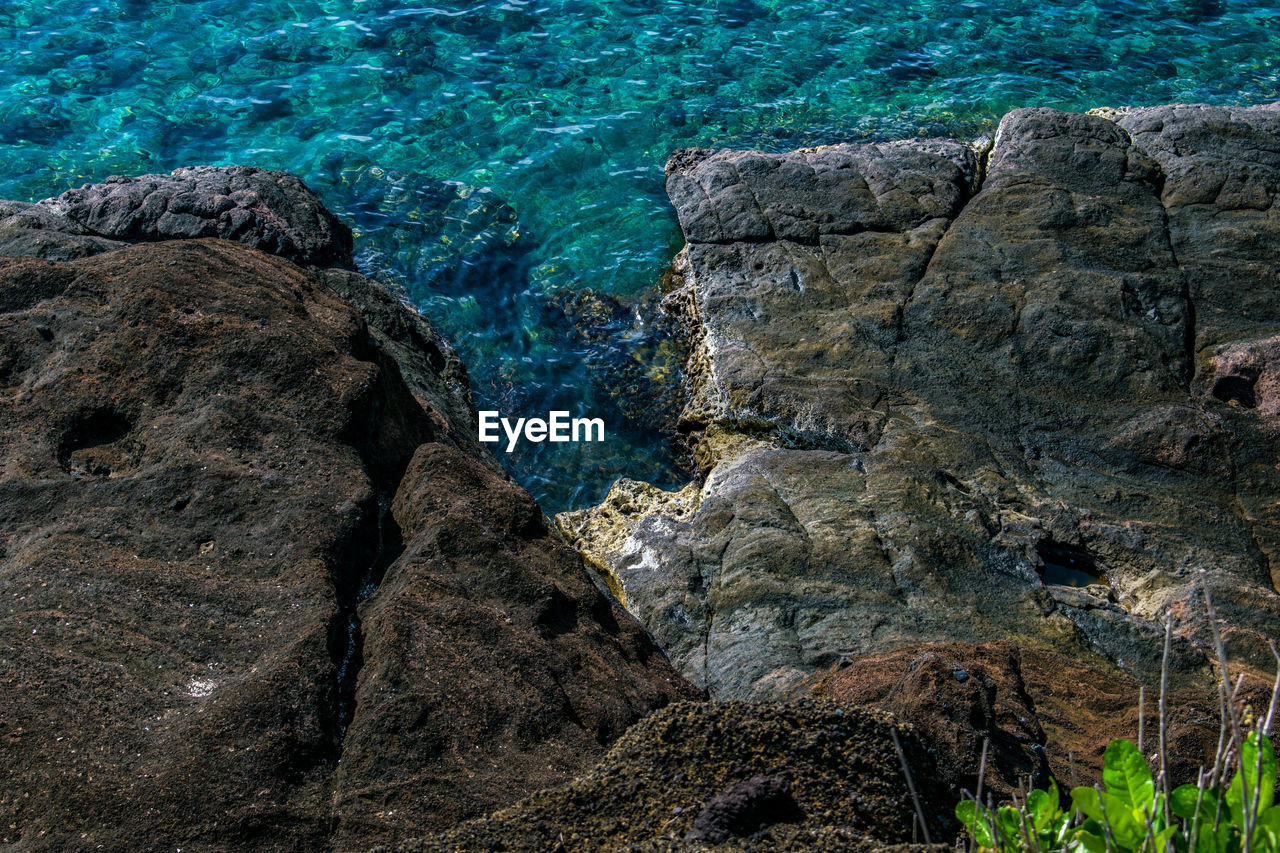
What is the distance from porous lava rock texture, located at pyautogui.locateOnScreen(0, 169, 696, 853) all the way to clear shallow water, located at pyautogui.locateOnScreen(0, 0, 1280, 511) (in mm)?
3346

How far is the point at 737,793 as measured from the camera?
2.77 m

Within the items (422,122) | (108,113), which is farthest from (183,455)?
(108,113)

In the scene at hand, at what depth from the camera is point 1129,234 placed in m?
7.99

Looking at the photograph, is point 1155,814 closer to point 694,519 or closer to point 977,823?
point 977,823

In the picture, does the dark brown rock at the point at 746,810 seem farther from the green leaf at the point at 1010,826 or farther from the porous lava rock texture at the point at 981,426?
the porous lava rock texture at the point at 981,426

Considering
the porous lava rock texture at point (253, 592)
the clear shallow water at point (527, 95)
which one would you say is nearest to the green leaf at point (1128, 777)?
the porous lava rock texture at point (253, 592)

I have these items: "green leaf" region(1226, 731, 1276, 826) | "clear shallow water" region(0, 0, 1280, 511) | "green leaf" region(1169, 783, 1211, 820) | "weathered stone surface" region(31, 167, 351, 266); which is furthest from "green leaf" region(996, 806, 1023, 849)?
"weathered stone surface" region(31, 167, 351, 266)

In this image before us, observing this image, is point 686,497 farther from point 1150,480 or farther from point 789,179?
point 789,179

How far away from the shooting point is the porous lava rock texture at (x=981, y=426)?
17.4ft

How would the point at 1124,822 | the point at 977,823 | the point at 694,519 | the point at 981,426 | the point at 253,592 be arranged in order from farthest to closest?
the point at 981,426
the point at 694,519
the point at 253,592
the point at 977,823
the point at 1124,822

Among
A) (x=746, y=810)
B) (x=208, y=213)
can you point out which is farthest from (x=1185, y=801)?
(x=208, y=213)

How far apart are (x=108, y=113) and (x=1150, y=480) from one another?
11528 mm

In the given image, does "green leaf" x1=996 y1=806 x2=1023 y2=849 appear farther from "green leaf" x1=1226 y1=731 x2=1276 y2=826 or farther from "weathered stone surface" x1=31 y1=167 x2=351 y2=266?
"weathered stone surface" x1=31 y1=167 x2=351 y2=266

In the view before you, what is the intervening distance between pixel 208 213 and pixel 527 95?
5.37 metres
